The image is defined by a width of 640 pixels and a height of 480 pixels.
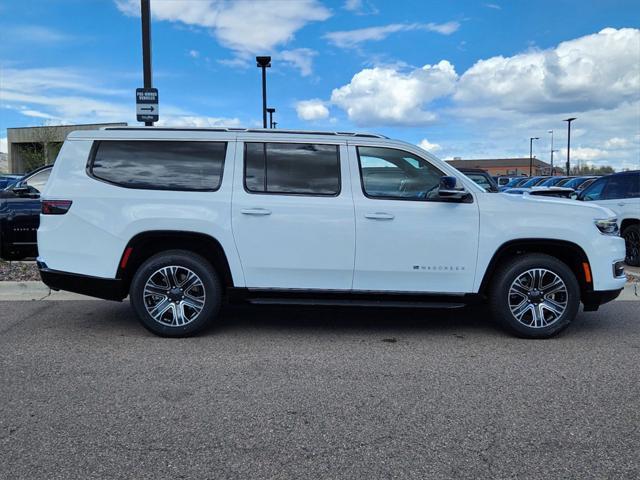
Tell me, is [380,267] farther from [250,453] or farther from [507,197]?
[250,453]

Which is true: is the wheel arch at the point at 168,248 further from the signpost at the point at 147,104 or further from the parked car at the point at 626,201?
the parked car at the point at 626,201

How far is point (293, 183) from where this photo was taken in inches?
209

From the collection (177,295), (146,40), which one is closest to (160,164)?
(177,295)

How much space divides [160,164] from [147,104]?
5378 mm

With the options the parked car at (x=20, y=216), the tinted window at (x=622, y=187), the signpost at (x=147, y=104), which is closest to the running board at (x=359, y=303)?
the parked car at (x=20, y=216)

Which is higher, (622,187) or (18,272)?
(622,187)

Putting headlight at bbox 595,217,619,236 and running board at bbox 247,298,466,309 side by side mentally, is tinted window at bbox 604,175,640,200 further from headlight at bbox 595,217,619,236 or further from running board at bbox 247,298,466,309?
running board at bbox 247,298,466,309

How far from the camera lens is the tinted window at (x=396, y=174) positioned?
5.32m

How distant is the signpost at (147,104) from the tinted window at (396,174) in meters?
6.10

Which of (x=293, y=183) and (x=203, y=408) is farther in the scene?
(x=293, y=183)

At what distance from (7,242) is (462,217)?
7.10 metres

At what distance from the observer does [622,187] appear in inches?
402

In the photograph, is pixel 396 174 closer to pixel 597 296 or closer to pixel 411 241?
pixel 411 241

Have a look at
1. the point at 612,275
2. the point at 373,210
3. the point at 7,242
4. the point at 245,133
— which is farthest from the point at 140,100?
the point at 612,275
